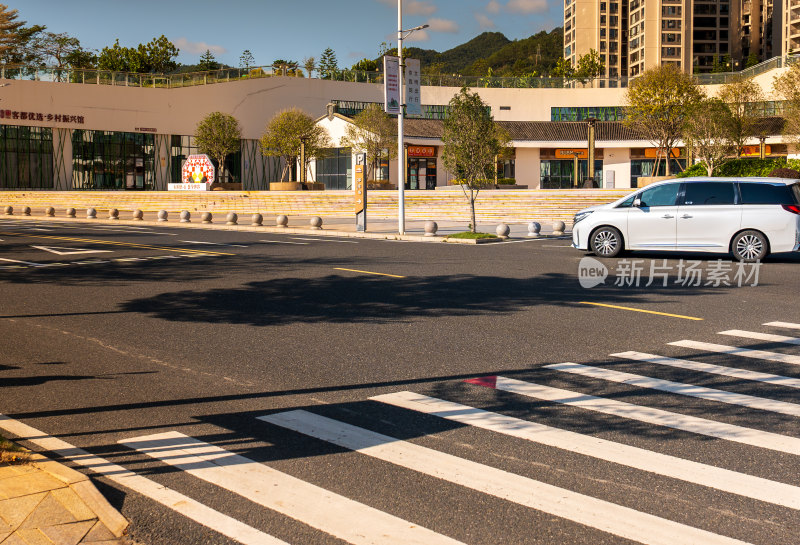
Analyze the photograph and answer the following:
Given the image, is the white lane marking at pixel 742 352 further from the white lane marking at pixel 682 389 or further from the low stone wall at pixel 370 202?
the low stone wall at pixel 370 202

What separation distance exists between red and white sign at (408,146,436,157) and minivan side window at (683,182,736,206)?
149 ft

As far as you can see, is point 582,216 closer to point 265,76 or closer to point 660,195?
point 660,195

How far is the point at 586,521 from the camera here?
423 cm

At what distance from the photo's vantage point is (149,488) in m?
4.75

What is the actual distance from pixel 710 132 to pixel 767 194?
27.5m

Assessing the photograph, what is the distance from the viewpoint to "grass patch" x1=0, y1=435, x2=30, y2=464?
496 cm

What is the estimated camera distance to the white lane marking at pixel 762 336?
30.2ft

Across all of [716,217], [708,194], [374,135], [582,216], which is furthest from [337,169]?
[716,217]

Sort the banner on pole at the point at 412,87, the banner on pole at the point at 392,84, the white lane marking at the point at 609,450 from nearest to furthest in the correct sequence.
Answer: the white lane marking at the point at 609,450 < the banner on pole at the point at 392,84 < the banner on pole at the point at 412,87

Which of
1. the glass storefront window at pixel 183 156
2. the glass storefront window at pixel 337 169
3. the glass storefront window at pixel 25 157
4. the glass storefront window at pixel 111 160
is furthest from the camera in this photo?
the glass storefront window at pixel 183 156

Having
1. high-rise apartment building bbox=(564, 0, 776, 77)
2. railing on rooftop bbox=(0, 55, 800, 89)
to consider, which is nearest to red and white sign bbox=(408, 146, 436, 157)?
railing on rooftop bbox=(0, 55, 800, 89)

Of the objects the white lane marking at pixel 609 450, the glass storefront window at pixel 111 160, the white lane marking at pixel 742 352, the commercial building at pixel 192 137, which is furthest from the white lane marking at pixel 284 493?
the glass storefront window at pixel 111 160

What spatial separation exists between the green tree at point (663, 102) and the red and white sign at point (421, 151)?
16.7 metres

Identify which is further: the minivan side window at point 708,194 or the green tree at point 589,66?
the green tree at point 589,66
